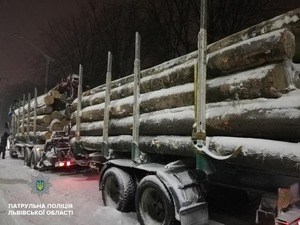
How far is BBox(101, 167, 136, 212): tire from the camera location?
6176 millimetres

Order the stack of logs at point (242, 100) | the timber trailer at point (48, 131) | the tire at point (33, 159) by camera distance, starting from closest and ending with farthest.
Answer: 1. the stack of logs at point (242, 100)
2. the timber trailer at point (48, 131)
3. the tire at point (33, 159)

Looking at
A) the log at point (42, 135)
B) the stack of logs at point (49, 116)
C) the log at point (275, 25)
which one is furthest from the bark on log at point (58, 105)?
the log at point (275, 25)

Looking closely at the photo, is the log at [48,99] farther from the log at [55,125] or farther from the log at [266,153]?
the log at [266,153]

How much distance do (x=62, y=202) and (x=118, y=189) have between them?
1.71 meters

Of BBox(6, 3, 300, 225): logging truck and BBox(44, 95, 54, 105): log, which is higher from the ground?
BBox(44, 95, 54, 105): log

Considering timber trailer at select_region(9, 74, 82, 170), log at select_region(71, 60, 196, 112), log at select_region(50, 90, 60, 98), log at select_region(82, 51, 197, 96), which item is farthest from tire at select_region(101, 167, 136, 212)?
log at select_region(50, 90, 60, 98)

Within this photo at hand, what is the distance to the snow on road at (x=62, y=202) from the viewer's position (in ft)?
19.5

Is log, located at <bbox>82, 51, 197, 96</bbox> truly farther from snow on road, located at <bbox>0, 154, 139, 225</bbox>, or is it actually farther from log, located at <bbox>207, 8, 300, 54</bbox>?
snow on road, located at <bbox>0, 154, 139, 225</bbox>

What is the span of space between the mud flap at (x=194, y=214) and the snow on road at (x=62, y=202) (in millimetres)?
1325

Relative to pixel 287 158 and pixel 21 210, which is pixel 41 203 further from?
pixel 287 158

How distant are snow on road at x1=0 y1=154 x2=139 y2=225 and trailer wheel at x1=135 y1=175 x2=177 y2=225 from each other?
350 millimetres

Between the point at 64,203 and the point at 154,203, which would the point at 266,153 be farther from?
the point at 64,203

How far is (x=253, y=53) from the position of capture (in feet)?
13.2

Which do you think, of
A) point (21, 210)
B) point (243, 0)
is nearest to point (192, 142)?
point (21, 210)
